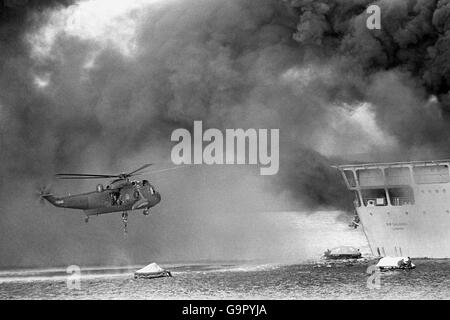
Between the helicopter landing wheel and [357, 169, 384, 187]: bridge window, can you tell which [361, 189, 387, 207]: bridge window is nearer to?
[357, 169, 384, 187]: bridge window

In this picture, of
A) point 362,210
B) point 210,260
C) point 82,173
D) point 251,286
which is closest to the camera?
point 251,286

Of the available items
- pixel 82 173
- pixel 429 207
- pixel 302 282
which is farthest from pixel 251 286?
pixel 429 207

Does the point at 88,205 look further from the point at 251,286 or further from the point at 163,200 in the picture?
the point at 251,286

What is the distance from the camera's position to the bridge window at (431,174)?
33.9 metres

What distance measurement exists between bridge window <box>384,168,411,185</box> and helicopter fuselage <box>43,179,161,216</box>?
10864mm

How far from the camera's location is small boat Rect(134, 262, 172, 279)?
97.9ft

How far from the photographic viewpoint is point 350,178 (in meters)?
36.5

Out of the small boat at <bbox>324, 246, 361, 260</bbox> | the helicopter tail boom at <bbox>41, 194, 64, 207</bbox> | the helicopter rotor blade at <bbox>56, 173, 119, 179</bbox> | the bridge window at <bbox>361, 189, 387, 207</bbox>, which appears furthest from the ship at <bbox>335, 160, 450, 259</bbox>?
the helicopter tail boom at <bbox>41, 194, 64, 207</bbox>

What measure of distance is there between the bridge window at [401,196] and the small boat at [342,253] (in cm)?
340

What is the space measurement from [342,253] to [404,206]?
4.56 m
